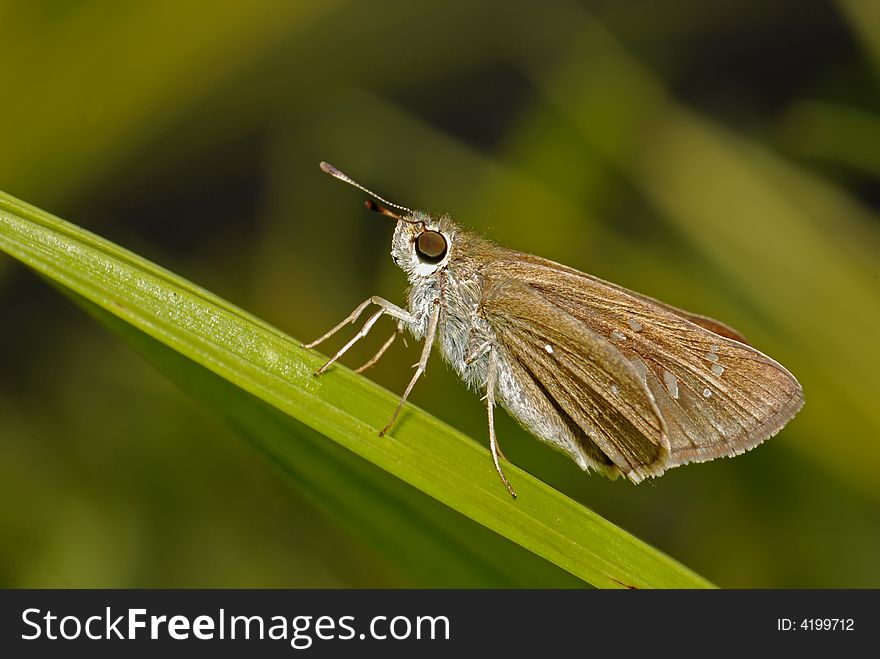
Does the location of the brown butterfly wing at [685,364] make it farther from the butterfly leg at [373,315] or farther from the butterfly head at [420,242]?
the butterfly leg at [373,315]

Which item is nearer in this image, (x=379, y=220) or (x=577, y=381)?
(x=577, y=381)

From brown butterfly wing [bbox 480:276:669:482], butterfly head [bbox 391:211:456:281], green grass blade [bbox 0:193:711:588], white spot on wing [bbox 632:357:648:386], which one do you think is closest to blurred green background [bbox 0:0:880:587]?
brown butterfly wing [bbox 480:276:669:482]

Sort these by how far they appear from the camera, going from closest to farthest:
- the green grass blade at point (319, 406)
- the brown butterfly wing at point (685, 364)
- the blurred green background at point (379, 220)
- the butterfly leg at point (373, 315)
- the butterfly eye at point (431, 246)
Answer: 1. the green grass blade at point (319, 406)
2. the brown butterfly wing at point (685, 364)
3. the butterfly leg at point (373, 315)
4. the butterfly eye at point (431, 246)
5. the blurred green background at point (379, 220)

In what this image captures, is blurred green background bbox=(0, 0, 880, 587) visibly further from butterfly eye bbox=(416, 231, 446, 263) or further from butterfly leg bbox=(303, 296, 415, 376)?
butterfly eye bbox=(416, 231, 446, 263)

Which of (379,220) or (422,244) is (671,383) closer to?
(422,244)

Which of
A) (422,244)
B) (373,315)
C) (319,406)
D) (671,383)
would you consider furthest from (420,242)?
(319,406)

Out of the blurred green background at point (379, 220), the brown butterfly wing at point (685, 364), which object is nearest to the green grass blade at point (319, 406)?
the brown butterfly wing at point (685, 364)

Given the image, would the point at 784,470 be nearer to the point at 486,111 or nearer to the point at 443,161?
the point at 443,161
